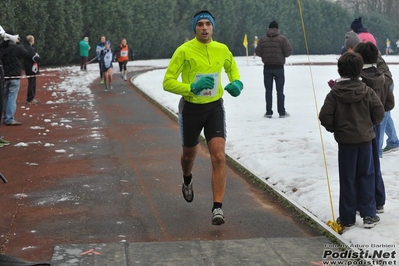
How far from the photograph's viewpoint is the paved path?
589cm

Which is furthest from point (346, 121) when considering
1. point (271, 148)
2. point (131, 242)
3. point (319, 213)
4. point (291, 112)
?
point (291, 112)

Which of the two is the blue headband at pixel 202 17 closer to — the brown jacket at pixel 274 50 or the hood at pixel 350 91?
the hood at pixel 350 91

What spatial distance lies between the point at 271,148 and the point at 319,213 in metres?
3.83

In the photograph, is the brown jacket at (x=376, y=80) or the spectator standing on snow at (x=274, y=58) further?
the spectator standing on snow at (x=274, y=58)

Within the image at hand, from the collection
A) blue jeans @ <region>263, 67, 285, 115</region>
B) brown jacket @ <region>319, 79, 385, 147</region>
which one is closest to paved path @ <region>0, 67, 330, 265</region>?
brown jacket @ <region>319, 79, 385, 147</region>

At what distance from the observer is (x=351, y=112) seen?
6340 mm

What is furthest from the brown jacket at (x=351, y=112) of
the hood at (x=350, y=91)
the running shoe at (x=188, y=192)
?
the running shoe at (x=188, y=192)

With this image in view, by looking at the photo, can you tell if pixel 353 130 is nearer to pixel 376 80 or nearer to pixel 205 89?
pixel 376 80

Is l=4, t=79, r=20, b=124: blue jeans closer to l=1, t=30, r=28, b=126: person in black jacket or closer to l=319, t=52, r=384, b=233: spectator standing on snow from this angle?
l=1, t=30, r=28, b=126: person in black jacket

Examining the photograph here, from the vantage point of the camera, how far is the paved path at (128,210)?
5.89 m

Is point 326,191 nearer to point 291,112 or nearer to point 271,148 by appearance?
point 271,148


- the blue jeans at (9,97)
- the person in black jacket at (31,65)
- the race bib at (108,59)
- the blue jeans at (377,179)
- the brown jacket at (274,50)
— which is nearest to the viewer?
the blue jeans at (377,179)

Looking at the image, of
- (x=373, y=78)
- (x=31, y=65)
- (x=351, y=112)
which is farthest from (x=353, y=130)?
(x=31, y=65)

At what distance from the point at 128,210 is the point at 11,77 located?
7913 millimetres
